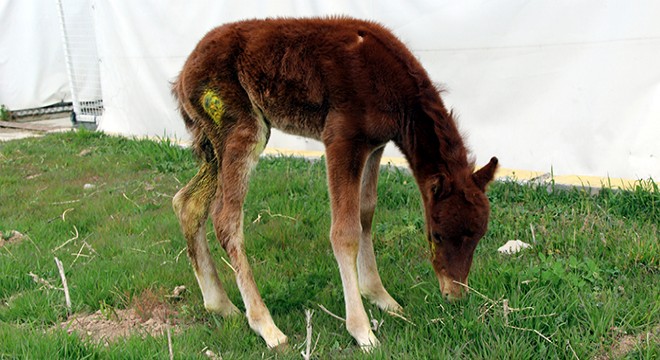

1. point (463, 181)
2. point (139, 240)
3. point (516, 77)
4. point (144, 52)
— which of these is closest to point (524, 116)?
point (516, 77)

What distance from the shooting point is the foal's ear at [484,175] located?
11.0 ft

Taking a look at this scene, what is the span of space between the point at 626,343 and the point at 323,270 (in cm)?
182

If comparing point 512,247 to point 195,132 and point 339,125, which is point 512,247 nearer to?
point 339,125

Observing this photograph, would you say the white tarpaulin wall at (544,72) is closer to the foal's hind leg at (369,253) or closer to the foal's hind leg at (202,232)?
the foal's hind leg at (369,253)

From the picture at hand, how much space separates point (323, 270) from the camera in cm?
417

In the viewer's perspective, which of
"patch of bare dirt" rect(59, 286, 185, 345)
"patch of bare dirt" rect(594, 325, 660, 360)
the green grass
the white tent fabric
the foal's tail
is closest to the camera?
"patch of bare dirt" rect(594, 325, 660, 360)

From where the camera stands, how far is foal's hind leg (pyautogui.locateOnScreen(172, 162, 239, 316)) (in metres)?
3.71

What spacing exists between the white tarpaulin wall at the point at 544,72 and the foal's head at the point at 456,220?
2094 mm

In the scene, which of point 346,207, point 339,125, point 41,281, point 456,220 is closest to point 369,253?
point 346,207

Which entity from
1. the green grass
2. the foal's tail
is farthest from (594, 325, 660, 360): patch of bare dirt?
the foal's tail

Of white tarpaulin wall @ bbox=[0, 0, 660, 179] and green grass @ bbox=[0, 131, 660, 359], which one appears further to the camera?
white tarpaulin wall @ bbox=[0, 0, 660, 179]

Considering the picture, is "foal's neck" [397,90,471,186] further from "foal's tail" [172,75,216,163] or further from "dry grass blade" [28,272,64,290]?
"dry grass blade" [28,272,64,290]

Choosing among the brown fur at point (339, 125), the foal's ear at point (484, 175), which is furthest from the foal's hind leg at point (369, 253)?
the foal's ear at point (484, 175)

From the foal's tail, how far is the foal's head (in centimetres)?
144
